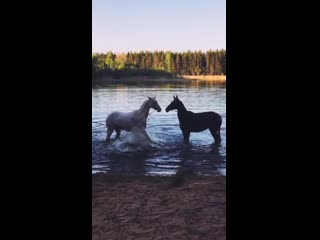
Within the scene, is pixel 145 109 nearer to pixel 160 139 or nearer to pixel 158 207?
pixel 160 139

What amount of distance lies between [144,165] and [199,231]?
1.23 meters

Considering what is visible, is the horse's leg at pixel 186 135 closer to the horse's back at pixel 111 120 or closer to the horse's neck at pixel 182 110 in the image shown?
the horse's neck at pixel 182 110

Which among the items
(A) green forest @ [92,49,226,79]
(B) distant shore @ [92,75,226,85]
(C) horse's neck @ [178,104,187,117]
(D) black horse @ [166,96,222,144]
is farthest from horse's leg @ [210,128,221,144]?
(A) green forest @ [92,49,226,79]

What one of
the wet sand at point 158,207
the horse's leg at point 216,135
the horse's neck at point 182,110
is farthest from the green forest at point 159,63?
the wet sand at point 158,207

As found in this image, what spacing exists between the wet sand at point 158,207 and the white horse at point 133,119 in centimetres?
54

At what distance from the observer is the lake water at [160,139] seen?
3.80 metres

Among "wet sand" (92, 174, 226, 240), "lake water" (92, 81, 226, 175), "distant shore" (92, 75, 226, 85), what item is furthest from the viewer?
"distant shore" (92, 75, 226, 85)

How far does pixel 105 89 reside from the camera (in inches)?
162

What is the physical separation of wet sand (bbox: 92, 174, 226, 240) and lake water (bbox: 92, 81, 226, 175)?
0.45 ft

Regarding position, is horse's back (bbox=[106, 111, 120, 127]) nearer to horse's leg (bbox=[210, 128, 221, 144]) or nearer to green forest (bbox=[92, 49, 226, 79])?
green forest (bbox=[92, 49, 226, 79])

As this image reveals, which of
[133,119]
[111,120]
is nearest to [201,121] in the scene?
[133,119]

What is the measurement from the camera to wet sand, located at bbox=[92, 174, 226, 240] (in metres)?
2.77

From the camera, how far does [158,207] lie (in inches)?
124
